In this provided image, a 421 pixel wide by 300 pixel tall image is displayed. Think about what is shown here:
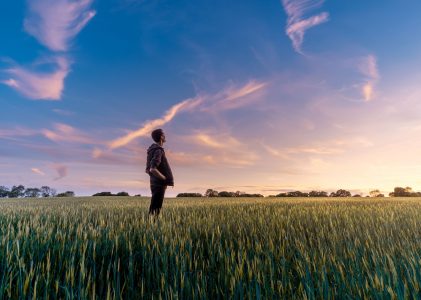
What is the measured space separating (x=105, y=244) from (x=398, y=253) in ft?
11.6

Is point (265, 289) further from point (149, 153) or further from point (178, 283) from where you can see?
point (149, 153)

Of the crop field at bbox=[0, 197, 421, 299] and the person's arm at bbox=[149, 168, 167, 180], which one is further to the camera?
the person's arm at bbox=[149, 168, 167, 180]

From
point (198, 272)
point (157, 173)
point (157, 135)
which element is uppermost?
point (157, 135)

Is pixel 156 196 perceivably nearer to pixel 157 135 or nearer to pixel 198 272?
pixel 157 135

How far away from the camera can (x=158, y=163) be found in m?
6.11

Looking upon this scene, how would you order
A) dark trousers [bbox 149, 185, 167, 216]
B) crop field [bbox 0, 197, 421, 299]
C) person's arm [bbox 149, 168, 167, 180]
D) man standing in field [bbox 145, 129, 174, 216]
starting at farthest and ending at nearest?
dark trousers [bbox 149, 185, 167, 216]
man standing in field [bbox 145, 129, 174, 216]
person's arm [bbox 149, 168, 167, 180]
crop field [bbox 0, 197, 421, 299]

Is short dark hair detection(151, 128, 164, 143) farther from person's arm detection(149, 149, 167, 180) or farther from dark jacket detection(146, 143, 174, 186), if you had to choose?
person's arm detection(149, 149, 167, 180)

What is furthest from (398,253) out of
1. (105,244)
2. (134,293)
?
(105,244)

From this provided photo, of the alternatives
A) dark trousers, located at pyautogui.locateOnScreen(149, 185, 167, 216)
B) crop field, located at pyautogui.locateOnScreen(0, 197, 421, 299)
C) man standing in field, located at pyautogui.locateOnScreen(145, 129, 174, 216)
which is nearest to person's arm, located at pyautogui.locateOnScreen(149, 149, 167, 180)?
man standing in field, located at pyautogui.locateOnScreen(145, 129, 174, 216)

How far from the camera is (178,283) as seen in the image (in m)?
2.43

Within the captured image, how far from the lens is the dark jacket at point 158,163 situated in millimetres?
6125

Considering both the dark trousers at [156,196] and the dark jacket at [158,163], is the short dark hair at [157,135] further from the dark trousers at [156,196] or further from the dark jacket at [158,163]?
the dark trousers at [156,196]

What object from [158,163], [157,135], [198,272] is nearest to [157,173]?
[158,163]

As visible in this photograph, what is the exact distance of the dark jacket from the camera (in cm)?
612
